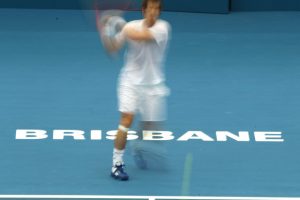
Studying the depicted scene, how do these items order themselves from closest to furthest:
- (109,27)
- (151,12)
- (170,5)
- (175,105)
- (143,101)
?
1. (151,12)
2. (109,27)
3. (143,101)
4. (175,105)
5. (170,5)

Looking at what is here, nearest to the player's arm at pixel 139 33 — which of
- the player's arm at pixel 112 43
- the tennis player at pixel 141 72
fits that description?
the tennis player at pixel 141 72

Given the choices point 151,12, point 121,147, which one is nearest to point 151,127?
point 121,147

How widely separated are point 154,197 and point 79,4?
22.6 ft

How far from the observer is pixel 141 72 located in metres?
10.3

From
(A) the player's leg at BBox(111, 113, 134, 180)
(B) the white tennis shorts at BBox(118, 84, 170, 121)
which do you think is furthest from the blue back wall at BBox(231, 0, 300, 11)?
(A) the player's leg at BBox(111, 113, 134, 180)

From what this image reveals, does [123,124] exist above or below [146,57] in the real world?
below

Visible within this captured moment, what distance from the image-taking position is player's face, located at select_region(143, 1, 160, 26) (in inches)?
396

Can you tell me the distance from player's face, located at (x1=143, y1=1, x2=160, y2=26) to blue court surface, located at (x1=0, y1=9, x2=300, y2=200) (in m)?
1.56

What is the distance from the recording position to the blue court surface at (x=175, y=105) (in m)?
10.4

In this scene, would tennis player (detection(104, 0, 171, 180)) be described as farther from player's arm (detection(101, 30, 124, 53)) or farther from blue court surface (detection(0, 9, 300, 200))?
blue court surface (detection(0, 9, 300, 200))

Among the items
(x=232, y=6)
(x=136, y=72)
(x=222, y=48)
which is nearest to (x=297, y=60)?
(x=222, y=48)

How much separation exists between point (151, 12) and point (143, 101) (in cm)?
92

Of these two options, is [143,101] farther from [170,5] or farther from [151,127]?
[170,5]

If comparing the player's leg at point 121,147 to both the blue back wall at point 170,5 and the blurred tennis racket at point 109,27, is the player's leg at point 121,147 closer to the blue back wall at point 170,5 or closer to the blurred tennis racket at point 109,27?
the blurred tennis racket at point 109,27
